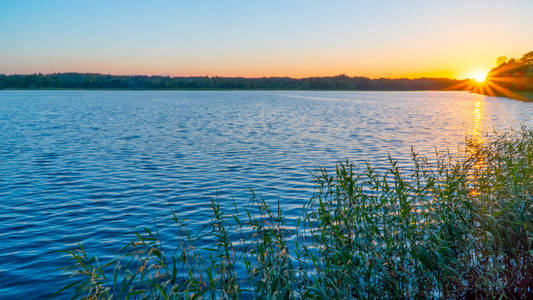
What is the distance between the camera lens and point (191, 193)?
14430mm

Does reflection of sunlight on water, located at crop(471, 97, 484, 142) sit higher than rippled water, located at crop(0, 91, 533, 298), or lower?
higher

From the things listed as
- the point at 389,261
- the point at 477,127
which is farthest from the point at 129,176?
the point at 477,127

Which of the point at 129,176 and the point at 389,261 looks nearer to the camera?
the point at 389,261

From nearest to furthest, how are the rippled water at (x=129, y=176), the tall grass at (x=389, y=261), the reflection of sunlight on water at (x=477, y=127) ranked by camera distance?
the tall grass at (x=389, y=261)
the rippled water at (x=129, y=176)
the reflection of sunlight on water at (x=477, y=127)

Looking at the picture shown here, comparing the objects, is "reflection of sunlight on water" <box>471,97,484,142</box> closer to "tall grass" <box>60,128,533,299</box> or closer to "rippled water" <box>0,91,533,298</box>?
"rippled water" <box>0,91,533,298</box>

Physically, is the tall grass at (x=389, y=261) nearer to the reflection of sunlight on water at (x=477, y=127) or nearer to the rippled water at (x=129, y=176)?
the rippled water at (x=129, y=176)

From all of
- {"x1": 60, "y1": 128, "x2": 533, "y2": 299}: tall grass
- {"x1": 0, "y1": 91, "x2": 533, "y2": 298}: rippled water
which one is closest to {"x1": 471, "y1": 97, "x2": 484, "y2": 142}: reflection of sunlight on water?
{"x1": 0, "y1": 91, "x2": 533, "y2": 298}: rippled water

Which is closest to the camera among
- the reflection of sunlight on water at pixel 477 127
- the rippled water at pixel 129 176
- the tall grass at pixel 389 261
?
the tall grass at pixel 389 261

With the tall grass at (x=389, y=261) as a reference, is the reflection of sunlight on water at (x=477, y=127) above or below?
below

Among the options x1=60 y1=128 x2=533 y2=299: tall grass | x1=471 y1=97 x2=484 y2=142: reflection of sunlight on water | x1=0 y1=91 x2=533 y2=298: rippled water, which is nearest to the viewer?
x1=60 y1=128 x2=533 y2=299: tall grass

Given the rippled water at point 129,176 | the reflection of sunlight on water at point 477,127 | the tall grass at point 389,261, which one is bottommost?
the rippled water at point 129,176

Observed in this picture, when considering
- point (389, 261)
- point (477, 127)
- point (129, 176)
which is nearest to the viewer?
point (389, 261)

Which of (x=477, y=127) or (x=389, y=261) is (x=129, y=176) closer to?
(x=389, y=261)

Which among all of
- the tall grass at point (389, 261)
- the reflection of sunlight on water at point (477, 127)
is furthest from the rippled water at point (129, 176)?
the tall grass at point (389, 261)
